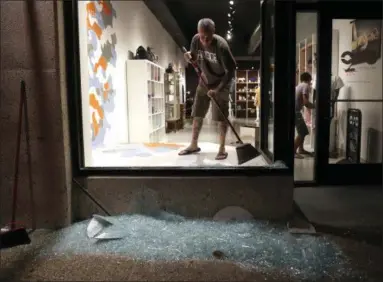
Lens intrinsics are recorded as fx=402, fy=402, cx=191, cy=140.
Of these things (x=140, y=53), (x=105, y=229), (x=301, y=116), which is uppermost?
(x=140, y=53)

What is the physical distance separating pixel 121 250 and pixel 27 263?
0.78 meters

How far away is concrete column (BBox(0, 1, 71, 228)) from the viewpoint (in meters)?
3.91

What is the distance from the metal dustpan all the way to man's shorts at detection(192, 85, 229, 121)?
205 cm

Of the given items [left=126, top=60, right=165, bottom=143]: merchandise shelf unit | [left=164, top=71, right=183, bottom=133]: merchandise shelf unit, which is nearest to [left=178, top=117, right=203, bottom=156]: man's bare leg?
[left=164, top=71, right=183, bottom=133]: merchandise shelf unit

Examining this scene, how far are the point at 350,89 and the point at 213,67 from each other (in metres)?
2.12

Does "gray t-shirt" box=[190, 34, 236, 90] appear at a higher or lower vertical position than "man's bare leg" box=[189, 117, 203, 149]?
higher

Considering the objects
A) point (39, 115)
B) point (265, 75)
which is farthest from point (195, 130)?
point (39, 115)

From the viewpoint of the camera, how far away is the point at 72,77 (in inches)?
165

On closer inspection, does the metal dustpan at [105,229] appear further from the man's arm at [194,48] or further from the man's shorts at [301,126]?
the man's shorts at [301,126]

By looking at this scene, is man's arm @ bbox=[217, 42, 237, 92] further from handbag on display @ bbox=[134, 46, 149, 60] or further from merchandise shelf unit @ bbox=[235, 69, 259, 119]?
handbag on display @ bbox=[134, 46, 149, 60]

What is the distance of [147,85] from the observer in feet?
28.6

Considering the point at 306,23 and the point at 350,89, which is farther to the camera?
the point at 306,23

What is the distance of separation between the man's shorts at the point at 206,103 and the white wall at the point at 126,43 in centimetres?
139

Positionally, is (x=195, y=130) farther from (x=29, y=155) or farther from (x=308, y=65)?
(x=308, y=65)
